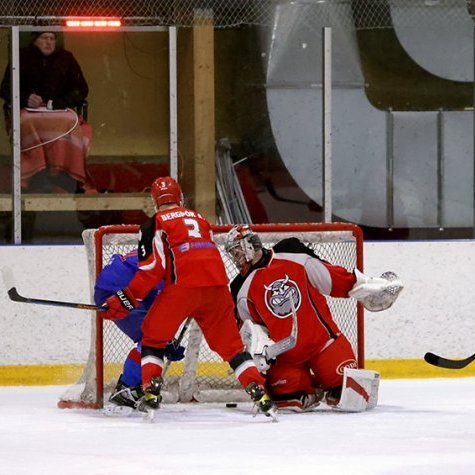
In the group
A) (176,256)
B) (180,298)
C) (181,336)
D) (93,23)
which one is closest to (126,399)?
(181,336)

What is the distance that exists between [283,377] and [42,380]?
1448 millimetres

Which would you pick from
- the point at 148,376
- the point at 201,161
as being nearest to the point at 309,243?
the point at 148,376

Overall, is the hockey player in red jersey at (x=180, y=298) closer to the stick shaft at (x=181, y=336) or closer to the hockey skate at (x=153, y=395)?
the hockey skate at (x=153, y=395)

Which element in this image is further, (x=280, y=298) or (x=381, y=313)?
(x=381, y=313)

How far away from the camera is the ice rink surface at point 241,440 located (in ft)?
14.6

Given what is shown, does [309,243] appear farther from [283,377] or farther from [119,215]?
[119,215]

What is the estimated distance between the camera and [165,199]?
19.1ft

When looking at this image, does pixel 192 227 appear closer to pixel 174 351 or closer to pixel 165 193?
pixel 165 193

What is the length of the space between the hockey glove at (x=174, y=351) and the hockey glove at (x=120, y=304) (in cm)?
29

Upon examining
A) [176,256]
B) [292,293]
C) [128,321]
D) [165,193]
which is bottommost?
[128,321]

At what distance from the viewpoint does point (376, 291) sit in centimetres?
601

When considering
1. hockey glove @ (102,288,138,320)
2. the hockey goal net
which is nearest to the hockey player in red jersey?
hockey glove @ (102,288,138,320)

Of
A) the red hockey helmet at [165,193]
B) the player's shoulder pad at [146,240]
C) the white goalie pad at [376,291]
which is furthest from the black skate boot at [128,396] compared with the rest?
the white goalie pad at [376,291]

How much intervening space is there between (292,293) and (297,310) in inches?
2.6
